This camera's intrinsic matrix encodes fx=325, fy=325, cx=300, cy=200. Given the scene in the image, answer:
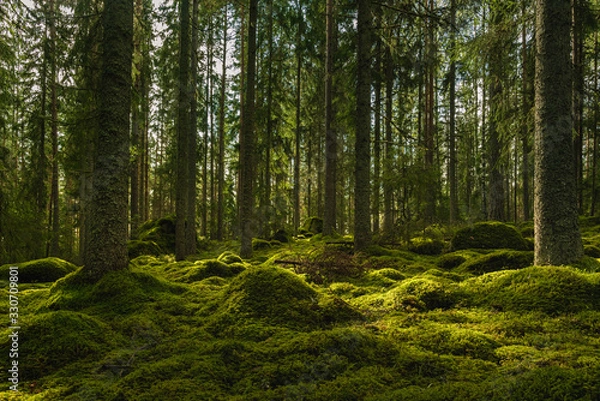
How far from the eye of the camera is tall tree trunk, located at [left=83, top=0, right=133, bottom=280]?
211 inches

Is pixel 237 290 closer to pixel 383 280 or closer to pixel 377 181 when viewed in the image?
pixel 383 280

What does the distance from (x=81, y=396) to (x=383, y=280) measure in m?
4.89

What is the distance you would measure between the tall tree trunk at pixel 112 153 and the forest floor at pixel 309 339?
392mm

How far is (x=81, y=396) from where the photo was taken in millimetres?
2504

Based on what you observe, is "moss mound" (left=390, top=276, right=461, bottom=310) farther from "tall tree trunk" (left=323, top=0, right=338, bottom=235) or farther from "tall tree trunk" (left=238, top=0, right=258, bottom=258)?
"tall tree trunk" (left=323, top=0, right=338, bottom=235)

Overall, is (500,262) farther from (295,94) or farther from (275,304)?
(295,94)

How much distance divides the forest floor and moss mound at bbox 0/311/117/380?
13 millimetres

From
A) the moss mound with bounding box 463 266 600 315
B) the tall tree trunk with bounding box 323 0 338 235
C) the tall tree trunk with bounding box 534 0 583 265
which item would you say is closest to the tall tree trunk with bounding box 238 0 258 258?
the tall tree trunk with bounding box 323 0 338 235

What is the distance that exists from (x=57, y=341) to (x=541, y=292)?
18.3 ft

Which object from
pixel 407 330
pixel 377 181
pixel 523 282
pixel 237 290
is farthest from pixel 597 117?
pixel 237 290

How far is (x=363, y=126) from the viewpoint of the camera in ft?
29.9

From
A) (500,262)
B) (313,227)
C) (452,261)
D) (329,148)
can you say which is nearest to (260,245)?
(329,148)

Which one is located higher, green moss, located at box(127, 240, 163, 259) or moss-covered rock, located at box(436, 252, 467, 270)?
moss-covered rock, located at box(436, 252, 467, 270)

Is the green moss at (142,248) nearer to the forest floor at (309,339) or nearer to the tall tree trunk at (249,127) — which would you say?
the tall tree trunk at (249,127)
